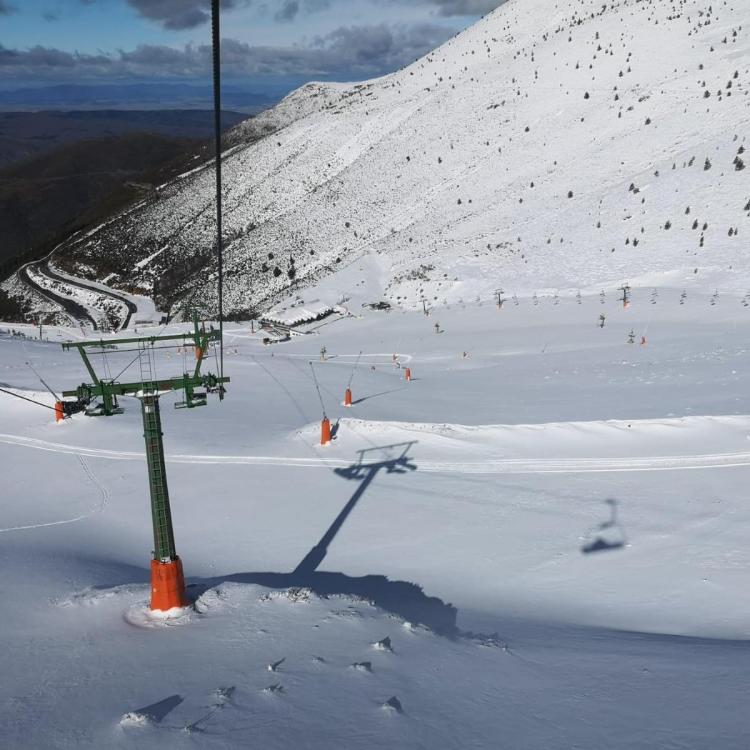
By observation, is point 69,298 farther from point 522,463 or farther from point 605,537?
point 605,537

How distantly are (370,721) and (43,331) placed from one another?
47.1 m

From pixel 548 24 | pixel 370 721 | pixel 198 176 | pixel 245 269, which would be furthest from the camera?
pixel 198 176

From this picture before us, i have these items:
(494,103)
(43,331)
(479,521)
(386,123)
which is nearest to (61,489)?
(479,521)

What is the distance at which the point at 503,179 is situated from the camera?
52906 millimetres

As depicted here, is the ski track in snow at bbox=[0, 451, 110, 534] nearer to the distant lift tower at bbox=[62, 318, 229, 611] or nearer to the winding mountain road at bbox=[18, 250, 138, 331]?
the distant lift tower at bbox=[62, 318, 229, 611]

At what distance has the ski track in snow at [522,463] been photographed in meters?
12.9

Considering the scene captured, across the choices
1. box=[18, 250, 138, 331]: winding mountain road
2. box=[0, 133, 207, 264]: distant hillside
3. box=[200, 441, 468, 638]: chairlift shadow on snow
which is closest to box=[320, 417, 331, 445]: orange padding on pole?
box=[200, 441, 468, 638]: chairlift shadow on snow

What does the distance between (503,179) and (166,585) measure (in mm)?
50031

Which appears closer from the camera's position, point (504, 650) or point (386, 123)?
point (504, 650)

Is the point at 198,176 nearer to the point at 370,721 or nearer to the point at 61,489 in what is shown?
the point at 61,489

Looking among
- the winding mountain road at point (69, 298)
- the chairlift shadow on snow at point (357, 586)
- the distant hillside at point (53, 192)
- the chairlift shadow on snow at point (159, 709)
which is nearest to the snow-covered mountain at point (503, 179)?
the winding mountain road at point (69, 298)

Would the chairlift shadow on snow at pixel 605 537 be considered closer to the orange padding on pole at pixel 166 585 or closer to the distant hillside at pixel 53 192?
the orange padding on pole at pixel 166 585

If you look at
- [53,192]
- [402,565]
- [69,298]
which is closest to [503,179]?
[69,298]

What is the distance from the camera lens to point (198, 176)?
87.4m
